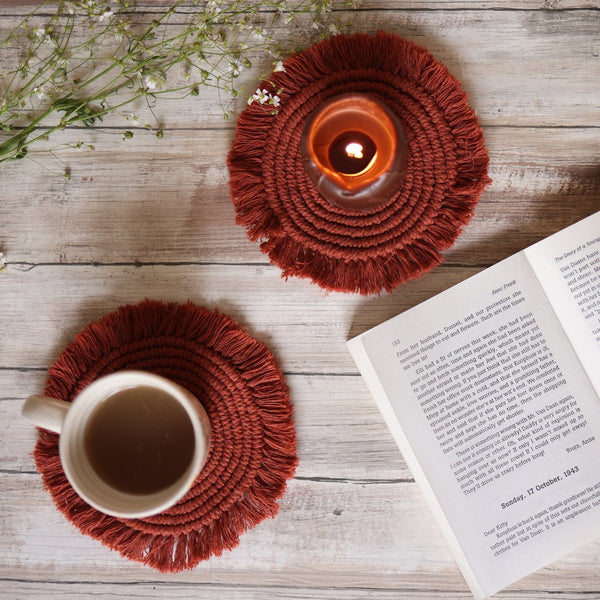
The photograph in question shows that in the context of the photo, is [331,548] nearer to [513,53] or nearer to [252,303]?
[252,303]

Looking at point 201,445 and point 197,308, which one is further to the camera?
point 197,308

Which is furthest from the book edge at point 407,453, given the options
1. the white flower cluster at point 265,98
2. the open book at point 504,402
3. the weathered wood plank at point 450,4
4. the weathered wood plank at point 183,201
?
the weathered wood plank at point 450,4

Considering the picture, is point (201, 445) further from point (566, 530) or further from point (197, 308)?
point (566, 530)

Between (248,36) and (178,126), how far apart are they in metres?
0.13

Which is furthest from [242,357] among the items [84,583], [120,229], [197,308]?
[84,583]

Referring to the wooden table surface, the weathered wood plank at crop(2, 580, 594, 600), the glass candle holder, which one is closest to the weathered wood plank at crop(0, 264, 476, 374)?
the wooden table surface

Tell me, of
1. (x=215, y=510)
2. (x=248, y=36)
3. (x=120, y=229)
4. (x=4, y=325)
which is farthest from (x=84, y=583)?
(x=248, y=36)

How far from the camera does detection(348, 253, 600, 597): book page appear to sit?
2.24 feet

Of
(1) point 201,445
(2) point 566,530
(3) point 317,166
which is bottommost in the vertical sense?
(2) point 566,530

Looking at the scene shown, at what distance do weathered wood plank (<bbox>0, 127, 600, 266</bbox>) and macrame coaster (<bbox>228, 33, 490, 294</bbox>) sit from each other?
0.04 metres

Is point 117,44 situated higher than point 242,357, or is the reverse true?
point 117,44

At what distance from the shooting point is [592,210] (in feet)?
2.31

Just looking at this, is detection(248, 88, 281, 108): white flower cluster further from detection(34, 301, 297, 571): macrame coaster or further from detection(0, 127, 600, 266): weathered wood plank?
detection(34, 301, 297, 571): macrame coaster

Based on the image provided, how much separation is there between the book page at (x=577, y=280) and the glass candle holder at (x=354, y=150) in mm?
190
